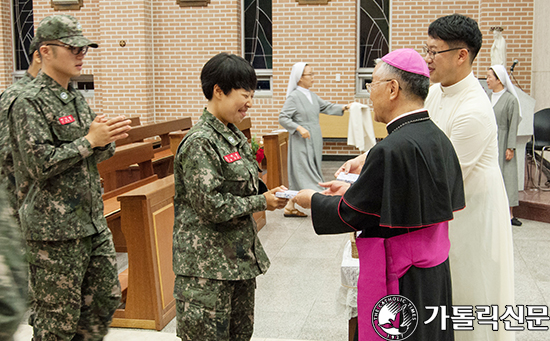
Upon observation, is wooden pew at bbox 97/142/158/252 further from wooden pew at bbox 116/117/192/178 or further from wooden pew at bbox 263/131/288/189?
wooden pew at bbox 263/131/288/189

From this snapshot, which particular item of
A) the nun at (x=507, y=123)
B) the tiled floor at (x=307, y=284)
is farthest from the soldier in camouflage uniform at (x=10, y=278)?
the nun at (x=507, y=123)

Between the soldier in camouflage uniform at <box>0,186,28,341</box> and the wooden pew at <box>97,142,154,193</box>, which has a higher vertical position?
the soldier in camouflage uniform at <box>0,186,28,341</box>

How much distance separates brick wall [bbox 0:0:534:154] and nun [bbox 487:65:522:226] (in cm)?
343

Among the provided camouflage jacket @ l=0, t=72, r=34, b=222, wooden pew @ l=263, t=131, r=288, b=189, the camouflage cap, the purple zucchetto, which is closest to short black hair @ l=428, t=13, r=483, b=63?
the purple zucchetto

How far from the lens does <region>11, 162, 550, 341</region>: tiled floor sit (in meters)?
3.80

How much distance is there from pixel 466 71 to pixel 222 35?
8.86 meters

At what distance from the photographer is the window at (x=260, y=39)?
11.4 metres

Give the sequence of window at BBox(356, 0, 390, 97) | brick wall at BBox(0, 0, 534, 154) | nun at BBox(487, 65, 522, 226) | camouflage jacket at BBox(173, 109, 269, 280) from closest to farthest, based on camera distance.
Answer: camouflage jacket at BBox(173, 109, 269, 280)
nun at BBox(487, 65, 522, 226)
brick wall at BBox(0, 0, 534, 154)
window at BBox(356, 0, 390, 97)

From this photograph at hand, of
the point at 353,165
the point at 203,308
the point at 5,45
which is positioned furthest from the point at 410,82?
the point at 5,45

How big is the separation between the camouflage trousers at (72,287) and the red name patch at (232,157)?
0.94 metres

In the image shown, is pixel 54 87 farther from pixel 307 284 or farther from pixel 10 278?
pixel 307 284

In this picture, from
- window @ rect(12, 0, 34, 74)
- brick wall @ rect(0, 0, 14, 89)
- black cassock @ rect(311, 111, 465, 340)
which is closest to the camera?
black cassock @ rect(311, 111, 465, 340)

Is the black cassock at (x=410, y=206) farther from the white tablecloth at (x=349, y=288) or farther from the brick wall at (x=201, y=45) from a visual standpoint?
the brick wall at (x=201, y=45)

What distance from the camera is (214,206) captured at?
2.25m
